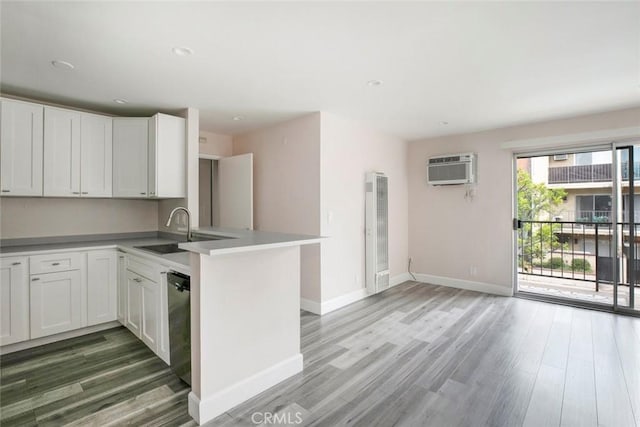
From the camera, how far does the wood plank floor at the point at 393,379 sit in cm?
183

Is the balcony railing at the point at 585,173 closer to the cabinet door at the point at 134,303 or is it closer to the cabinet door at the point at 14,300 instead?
the cabinet door at the point at 134,303

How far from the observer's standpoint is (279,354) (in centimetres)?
223

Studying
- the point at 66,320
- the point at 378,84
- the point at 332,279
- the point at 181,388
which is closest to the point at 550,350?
the point at 332,279

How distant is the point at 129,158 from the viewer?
3406mm

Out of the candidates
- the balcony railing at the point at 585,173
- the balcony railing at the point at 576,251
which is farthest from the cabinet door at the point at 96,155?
the balcony railing at the point at 585,173

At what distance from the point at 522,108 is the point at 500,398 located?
3116mm

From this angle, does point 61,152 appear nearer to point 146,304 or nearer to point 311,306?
point 146,304

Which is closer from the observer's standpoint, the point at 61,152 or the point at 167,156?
the point at 61,152

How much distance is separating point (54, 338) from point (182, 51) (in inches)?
117

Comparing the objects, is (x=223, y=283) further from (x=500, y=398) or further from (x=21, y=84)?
(x=21, y=84)

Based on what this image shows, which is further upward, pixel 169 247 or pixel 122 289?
pixel 169 247

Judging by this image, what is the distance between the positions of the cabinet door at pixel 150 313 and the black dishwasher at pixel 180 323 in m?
0.31

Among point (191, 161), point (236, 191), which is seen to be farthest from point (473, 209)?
point (191, 161)

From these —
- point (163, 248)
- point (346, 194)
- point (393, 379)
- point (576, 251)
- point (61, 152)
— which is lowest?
point (393, 379)
